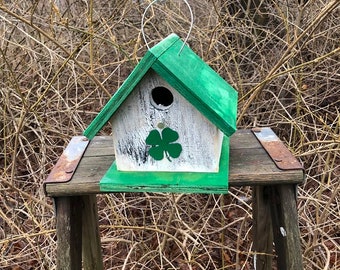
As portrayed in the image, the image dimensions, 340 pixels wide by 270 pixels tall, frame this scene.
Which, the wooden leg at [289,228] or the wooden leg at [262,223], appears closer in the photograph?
the wooden leg at [289,228]

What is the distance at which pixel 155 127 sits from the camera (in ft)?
4.49

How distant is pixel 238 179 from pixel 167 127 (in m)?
0.25

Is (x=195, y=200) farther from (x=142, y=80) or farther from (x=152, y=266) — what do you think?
(x=142, y=80)

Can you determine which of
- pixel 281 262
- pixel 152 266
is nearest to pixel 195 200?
pixel 152 266

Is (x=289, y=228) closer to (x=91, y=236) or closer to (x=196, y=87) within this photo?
(x=196, y=87)

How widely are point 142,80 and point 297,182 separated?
1.71 feet

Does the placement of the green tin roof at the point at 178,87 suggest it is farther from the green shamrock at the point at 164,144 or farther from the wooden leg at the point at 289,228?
the wooden leg at the point at 289,228

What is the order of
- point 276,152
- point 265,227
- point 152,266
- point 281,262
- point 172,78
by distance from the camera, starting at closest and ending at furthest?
point 172,78
point 276,152
point 281,262
point 265,227
point 152,266

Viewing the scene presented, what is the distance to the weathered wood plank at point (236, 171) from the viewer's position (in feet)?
4.30

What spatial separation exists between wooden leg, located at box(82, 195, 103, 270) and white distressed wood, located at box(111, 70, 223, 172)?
1.76 ft

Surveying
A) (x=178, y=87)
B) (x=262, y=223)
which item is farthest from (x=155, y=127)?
(x=262, y=223)

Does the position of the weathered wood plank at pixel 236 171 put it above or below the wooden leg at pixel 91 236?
above

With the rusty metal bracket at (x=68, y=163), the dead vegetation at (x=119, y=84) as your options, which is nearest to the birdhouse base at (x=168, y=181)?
the rusty metal bracket at (x=68, y=163)

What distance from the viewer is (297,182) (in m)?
1.34
